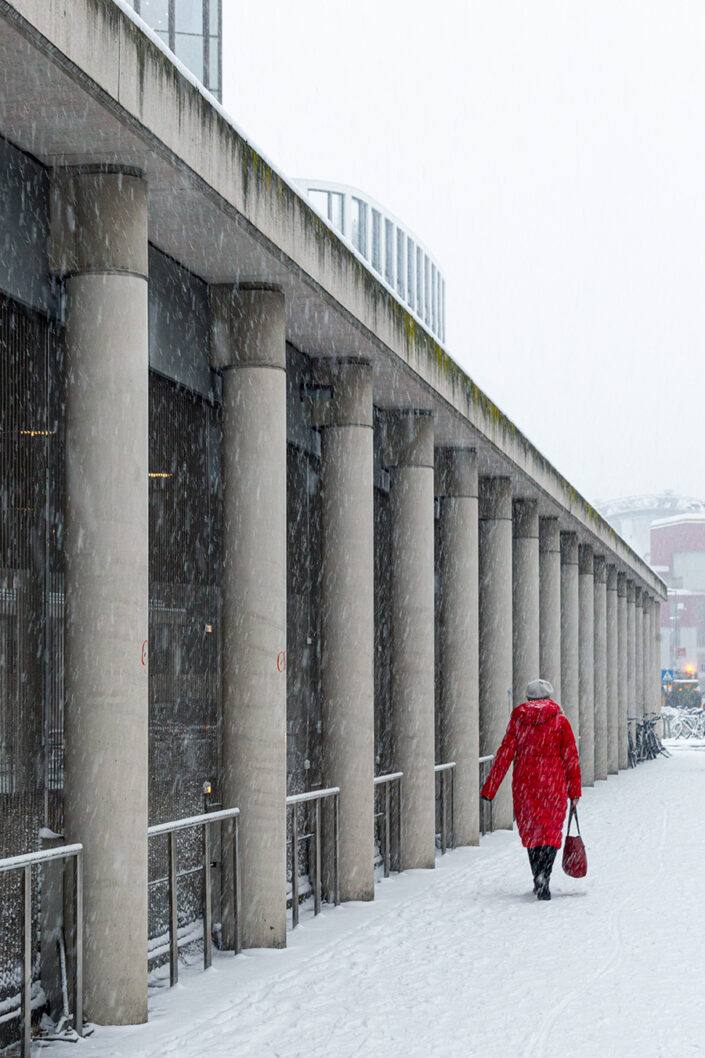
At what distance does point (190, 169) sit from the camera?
6.91 m

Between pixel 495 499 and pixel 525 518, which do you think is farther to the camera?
pixel 525 518

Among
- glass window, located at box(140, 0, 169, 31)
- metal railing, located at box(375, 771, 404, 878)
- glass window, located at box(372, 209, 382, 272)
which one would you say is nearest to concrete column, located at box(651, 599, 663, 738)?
glass window, located at box(140, 0, 169, 31)

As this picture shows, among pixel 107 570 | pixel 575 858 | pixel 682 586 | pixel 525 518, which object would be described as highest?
pixel 682 586

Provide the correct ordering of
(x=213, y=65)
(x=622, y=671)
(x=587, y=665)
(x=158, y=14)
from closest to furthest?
(x=587, y=665), (x=158, y=14), (x=213, y=65), (x=622, y=671)

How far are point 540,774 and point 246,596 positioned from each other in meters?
3.38

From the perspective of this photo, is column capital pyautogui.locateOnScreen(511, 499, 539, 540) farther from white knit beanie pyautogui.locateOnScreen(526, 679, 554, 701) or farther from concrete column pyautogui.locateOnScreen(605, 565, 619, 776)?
concrete column pyautogui.locateOnScreen(605, 565, 619, 776)

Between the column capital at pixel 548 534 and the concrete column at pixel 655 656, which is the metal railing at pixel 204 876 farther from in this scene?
the concrete column at pixel 655 656

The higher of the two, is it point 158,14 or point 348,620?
point 158,14

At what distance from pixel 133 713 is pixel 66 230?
2.16 meters

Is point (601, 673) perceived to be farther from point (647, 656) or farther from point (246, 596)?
point (246, 596)

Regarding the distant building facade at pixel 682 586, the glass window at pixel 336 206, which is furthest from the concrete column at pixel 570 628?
the distant building facade at pixel 682 586

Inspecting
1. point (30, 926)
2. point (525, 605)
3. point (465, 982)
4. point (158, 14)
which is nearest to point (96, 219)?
point (30, 926)

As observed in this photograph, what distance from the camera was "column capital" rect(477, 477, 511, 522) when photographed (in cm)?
1684

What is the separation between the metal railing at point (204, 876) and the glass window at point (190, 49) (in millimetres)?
24411
